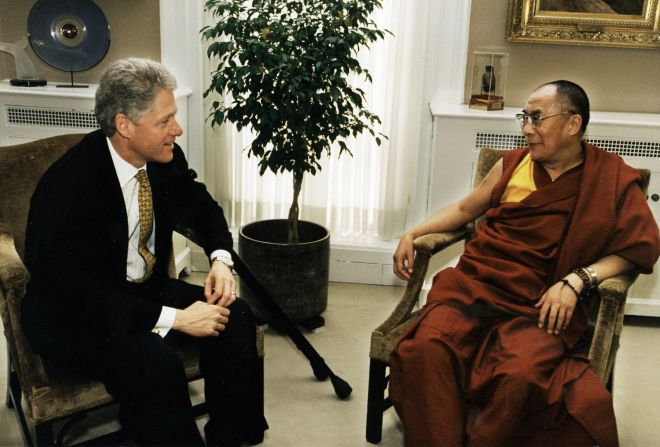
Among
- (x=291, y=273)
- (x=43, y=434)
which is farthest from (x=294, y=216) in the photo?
(x=43, y=434)

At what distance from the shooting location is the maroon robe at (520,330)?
2.03 metres

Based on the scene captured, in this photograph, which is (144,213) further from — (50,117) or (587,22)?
(587,22)

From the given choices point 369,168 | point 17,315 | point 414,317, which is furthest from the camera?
point 369,168

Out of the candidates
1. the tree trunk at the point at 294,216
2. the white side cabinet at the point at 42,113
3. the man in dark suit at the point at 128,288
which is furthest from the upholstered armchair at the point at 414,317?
the white side cabinet at the point at 42,113

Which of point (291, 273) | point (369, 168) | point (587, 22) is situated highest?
point (587, 22)

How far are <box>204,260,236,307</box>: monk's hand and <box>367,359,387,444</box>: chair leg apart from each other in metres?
0.51

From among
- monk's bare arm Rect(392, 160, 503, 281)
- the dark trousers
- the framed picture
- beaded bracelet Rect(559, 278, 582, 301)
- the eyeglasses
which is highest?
the framed picture

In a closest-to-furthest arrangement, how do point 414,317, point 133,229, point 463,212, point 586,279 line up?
point 133,229 < point 586,279 < point 414,317 < point 463,212

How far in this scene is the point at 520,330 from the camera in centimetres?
220

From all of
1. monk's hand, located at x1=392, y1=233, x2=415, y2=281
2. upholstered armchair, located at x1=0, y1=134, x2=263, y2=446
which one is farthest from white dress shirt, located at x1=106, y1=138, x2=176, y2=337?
monk's hand, located at x1=392, y1=233, x2=415, y2=281

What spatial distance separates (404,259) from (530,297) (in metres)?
0.46

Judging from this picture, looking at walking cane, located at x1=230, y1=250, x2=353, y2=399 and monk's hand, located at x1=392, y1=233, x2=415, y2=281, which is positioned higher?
monk's hand, located at x1=392, y1=233, x2=415, y2=281

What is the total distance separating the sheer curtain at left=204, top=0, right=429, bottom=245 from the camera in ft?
11.6

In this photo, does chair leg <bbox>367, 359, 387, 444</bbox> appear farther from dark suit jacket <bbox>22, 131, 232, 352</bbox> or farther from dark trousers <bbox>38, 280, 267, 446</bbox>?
dark suit jacket <bbox>22, 131, 232, 352</bbox>
